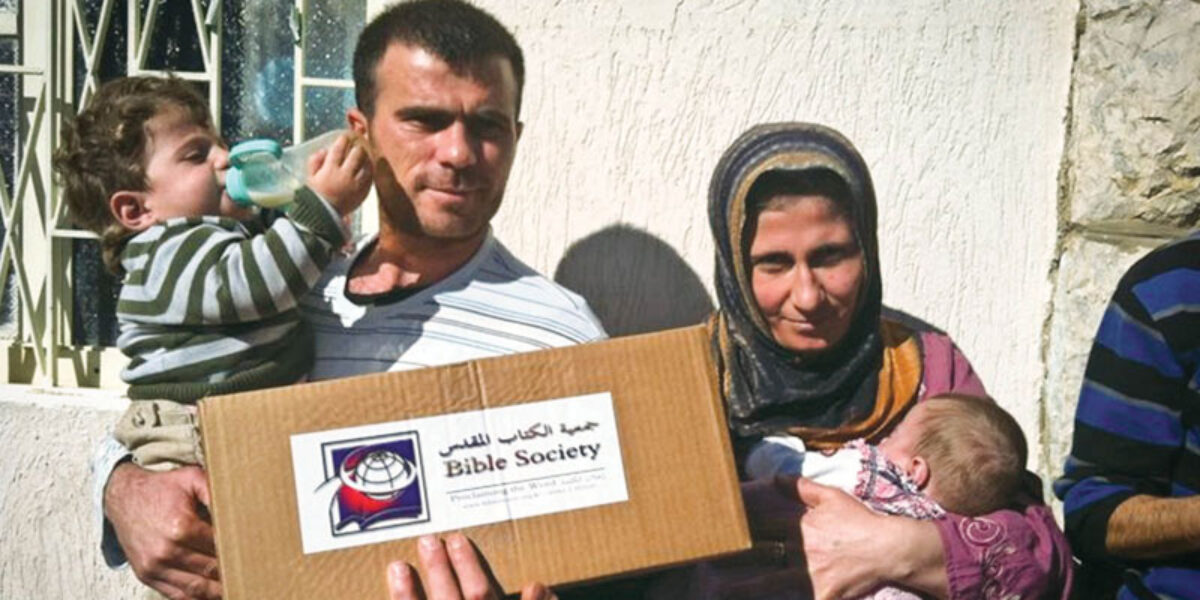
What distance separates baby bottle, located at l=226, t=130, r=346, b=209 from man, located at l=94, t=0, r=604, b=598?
0.57 ft

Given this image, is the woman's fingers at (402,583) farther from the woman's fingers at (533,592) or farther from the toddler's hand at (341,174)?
the toddler's hand at (341,174)

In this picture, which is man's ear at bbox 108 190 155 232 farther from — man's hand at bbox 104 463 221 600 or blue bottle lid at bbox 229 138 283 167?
man's hand at bbox 104 463 221 600

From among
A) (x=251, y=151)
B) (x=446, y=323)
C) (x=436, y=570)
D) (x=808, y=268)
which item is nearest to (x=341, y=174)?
(x=251, y=151)

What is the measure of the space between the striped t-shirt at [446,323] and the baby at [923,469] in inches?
19.5

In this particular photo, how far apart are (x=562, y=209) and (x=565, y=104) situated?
0.90 feet

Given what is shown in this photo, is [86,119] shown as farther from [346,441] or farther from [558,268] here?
[558,268]

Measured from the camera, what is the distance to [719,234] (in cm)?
250

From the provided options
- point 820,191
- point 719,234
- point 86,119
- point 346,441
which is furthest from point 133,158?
point 820,191

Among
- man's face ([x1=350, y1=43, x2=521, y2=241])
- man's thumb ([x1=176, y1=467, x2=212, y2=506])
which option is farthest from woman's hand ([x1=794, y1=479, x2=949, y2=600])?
man's thumb ([x1=176, y1=467, x2=212, y2=506])

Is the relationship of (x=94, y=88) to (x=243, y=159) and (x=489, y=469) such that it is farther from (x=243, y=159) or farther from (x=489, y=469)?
(x=489, y=469)

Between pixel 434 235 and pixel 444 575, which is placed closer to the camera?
pixel 444 575

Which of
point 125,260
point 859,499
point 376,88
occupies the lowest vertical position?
point 859,499

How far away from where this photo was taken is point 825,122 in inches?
122

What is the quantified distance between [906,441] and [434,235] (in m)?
0.99
